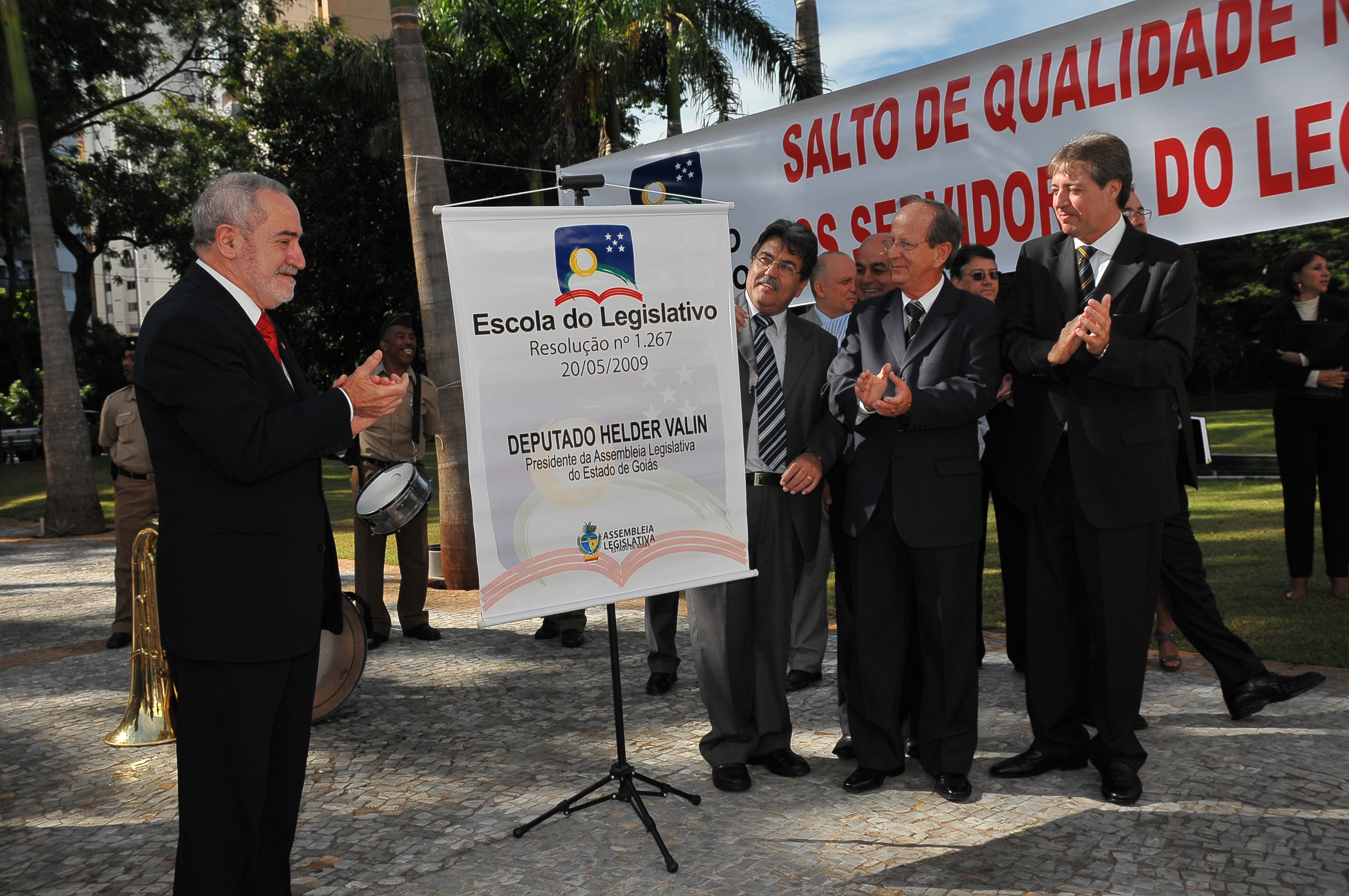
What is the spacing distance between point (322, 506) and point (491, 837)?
1.47 m

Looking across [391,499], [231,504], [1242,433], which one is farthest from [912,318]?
[1242,433]

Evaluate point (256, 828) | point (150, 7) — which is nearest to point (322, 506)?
point (256, 828)

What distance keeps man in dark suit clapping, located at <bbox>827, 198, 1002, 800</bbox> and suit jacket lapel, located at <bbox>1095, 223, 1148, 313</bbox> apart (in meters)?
0.43

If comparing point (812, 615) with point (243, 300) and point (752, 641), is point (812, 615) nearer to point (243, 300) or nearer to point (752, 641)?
point (752, 641)

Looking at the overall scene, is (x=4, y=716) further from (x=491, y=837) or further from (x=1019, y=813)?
(x=1019, y=813)

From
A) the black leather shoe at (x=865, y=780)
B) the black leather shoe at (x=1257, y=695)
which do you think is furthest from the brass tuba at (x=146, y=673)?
the black leather shoe at (x=1257, y=695)

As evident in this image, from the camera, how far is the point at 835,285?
618cm

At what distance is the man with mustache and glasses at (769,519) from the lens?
14.0ft

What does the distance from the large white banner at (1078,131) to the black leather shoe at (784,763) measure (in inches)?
103

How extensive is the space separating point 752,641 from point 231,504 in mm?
2298

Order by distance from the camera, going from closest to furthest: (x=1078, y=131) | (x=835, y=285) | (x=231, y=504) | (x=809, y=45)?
(x=231, y=504) < (x=1078, y=131) < (x=835, y=285) < (x=809, y=45)

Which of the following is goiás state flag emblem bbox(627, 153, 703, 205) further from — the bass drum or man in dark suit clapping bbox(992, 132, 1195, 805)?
man in dark suit clapping bbox(992, 132, 1195, 805)

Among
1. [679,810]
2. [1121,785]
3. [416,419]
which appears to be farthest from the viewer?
[416,419]

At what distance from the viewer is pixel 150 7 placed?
79.6ft
